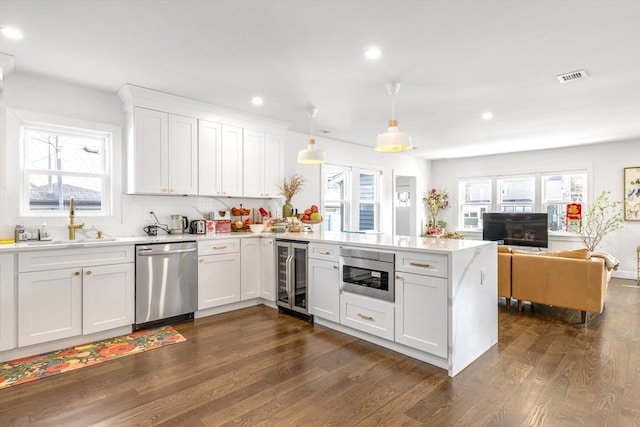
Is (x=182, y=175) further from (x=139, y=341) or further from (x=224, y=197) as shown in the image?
(x=139, y=341)

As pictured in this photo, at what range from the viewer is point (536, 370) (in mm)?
2604

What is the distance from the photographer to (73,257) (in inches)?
120

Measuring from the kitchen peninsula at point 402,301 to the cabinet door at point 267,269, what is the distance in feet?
2.87

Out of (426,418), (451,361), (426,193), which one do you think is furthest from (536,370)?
(426,193)

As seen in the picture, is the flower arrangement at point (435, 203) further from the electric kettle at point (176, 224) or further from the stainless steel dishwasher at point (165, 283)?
the stainless steel dishwasher at point (165, 283)

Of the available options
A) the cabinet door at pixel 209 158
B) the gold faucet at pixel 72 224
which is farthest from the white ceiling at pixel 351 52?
the gold faucet at pixel 72 224

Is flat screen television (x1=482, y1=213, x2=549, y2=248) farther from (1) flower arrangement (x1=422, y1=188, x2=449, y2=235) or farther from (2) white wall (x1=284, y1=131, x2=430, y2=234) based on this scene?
(2) white wall (x1=284, y1=131, x2=430, y2=234)

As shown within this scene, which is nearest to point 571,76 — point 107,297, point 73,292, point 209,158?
point 209,158

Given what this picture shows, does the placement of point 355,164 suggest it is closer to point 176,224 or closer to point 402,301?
point 176,224

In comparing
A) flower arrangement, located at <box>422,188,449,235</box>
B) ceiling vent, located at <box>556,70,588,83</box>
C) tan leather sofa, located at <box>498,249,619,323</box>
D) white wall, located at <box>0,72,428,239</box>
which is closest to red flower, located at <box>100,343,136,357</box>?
white wall, located at <box>0,72,428,239</box>

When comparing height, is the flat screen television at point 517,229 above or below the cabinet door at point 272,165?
below

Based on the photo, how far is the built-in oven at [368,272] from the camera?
9.61 ft

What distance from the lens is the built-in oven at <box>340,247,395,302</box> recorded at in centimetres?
293

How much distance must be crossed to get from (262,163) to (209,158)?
0.80m
